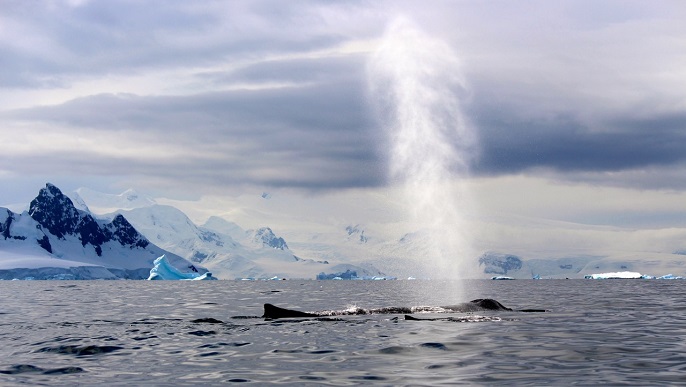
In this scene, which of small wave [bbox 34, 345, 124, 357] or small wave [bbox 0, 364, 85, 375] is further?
small wave [bbox 34, 345, 124, 357]

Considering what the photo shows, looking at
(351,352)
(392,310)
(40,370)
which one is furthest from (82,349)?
(392,310)

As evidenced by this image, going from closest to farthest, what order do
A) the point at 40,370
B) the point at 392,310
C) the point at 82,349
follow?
the point at 40,370 < the point at 82,349 < the point at 392,310

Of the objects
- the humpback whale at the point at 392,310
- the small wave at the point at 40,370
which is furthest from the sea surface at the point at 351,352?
the humpback whale at the point at 392,310

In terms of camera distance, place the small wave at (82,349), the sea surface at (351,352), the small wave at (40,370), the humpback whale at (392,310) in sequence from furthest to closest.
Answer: the humpback whale at (392,310), the small wave at (82,349), the small wave at (40,370), the sea surface at (351,352)

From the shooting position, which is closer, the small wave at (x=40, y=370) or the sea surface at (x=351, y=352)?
the sea surface at (x=351, y=352)

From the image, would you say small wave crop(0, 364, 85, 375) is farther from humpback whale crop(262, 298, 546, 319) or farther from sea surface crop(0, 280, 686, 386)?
humpback whale crop(262, 298, 546, 319)

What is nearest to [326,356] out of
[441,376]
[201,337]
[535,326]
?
[441,376]

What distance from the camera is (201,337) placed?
91.1 ft

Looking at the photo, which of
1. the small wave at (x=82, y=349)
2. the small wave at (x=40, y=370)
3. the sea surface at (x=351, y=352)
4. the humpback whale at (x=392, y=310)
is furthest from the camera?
the humpback whale at (x=392, y=310)

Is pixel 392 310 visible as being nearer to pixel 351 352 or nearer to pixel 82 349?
pixel 351 352

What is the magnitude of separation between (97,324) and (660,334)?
23406 mm

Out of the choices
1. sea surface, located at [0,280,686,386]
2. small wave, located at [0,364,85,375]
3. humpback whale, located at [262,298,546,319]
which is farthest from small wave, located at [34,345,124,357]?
humpback whale, located at [262,298,546,319]

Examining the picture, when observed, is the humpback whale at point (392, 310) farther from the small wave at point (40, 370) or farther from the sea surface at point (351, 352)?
the small wave at point (40, 370)

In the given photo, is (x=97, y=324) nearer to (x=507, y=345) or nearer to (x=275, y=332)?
(x=275, y=332)
